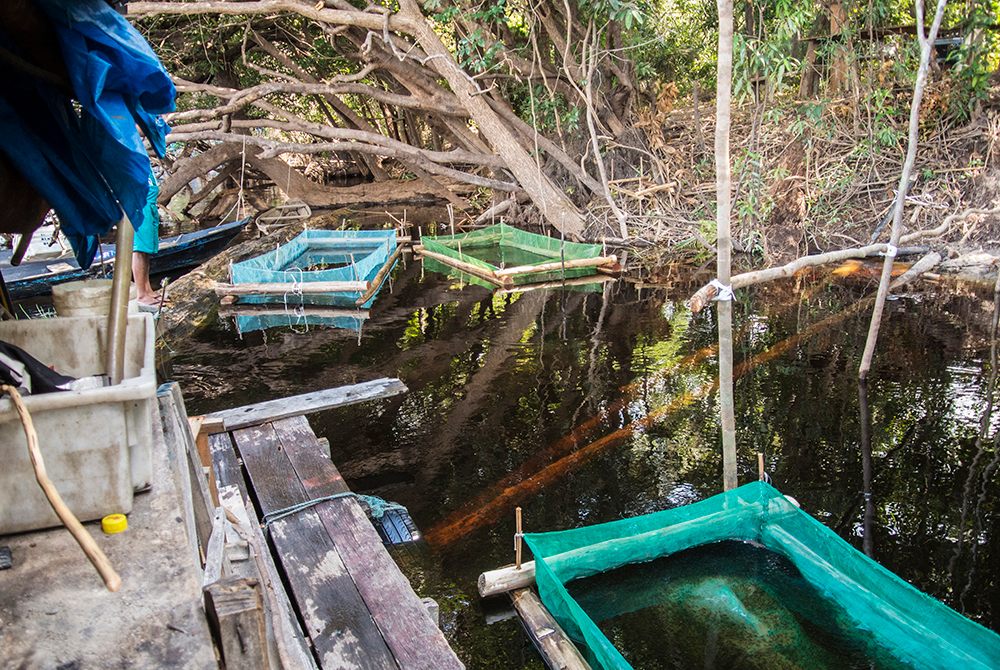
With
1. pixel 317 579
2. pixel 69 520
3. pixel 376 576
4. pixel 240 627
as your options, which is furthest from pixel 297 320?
pixel 240 627

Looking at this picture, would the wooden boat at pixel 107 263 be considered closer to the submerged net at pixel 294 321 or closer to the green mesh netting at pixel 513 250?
the submerged net at pixel 294 321

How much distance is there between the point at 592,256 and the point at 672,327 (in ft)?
11.4

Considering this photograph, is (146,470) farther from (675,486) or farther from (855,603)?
(675,486)

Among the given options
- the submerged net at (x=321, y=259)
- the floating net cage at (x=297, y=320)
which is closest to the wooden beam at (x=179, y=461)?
the floating net cage at (x=297, y=320)

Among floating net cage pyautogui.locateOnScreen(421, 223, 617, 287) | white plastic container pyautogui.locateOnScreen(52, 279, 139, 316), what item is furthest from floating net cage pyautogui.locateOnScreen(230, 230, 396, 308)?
white plastic container pyautogui.locateOnScreen(52, 279, 139, 316)

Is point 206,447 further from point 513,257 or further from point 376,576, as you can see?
point 513,257

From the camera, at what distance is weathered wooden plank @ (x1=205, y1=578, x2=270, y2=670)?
154cm

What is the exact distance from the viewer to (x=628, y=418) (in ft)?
23.9

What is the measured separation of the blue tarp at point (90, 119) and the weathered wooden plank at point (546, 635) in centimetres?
290

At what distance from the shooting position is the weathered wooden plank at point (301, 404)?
19.7 feet

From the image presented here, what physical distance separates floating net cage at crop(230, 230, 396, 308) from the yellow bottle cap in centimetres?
949

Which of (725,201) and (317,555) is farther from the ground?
(725,201)

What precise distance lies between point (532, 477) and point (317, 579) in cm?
A: 247

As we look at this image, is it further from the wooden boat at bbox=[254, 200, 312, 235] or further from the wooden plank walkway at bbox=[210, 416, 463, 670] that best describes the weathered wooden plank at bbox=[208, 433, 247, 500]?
the wooden boat at bbox=[254, 200, 312, 235]
